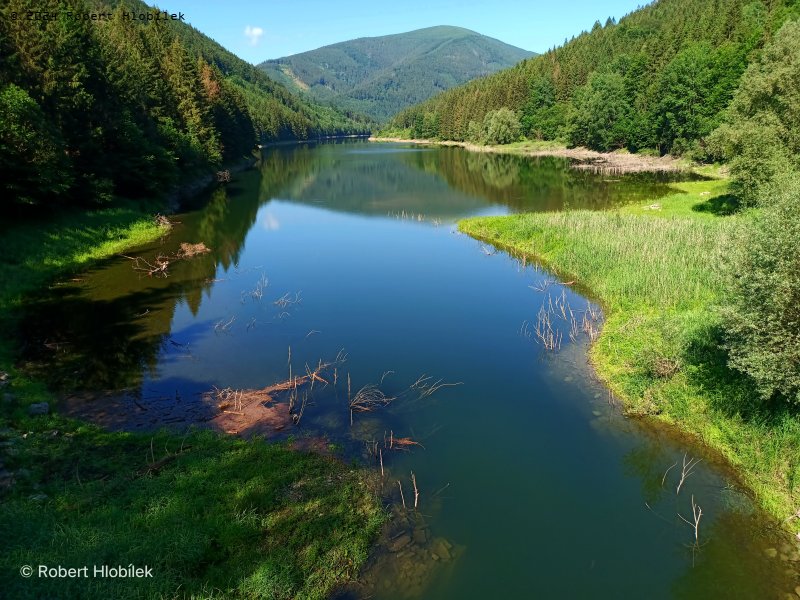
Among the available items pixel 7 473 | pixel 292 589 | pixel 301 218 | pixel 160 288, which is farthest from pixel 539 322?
pixel 301 218

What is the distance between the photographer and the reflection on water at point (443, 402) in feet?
37.8

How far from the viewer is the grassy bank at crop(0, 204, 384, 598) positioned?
9.52 meters

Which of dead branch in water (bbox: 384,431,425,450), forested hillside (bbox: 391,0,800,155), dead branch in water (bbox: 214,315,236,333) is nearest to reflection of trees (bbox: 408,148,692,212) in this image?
forested hillside (bbox: 391,0,800,155)

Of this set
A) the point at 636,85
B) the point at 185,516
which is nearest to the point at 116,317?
the point at 185,516

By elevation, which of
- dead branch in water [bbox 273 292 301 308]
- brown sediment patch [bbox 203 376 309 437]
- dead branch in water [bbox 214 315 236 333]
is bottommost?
brown sediment patch [bbox 203 376 309 437]

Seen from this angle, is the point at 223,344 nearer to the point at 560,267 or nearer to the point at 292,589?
the point at 292,589

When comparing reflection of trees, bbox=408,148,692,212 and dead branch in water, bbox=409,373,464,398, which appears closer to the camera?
dead branch in water, bbox=409,373,464,398

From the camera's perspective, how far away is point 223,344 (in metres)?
23.6

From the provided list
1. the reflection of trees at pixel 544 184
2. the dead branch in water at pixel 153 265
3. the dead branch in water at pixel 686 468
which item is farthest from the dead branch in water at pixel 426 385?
the reflection of trees at pixel 544 184

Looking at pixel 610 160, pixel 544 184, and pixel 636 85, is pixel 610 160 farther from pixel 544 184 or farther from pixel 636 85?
pixel 544 184

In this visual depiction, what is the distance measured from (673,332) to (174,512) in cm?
1850

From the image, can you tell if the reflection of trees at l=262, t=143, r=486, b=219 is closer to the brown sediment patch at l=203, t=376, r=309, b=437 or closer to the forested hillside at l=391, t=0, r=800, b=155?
the brown sediment patch at l=203, t=376, r=309, b=437

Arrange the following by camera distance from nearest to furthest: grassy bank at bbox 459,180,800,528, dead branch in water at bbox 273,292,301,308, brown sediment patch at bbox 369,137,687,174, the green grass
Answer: the green grass → grassy bank at bbox 459,180,800,528 → dead branch in water at bbox 273,292,301,308 → brown sediment patch at bbox 369,137,687,174

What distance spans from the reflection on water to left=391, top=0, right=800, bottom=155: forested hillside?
2770 inches
